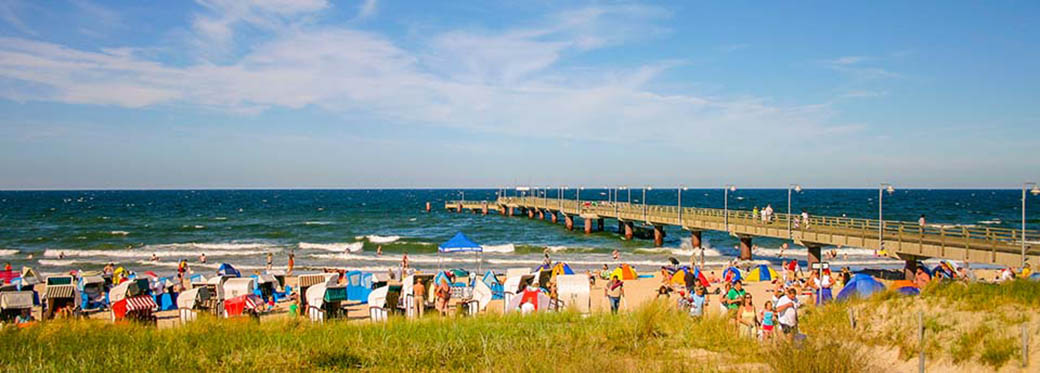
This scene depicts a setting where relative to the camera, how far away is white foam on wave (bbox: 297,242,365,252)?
42031 mm

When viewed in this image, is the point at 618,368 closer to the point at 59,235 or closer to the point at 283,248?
the point at 283,248

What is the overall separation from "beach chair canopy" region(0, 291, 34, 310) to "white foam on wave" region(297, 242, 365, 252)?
26.6 m

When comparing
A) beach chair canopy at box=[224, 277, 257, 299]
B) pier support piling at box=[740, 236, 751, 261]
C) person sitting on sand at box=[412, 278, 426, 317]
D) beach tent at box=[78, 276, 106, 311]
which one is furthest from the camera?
pier support piling at box=[740, 236, 751, 261]

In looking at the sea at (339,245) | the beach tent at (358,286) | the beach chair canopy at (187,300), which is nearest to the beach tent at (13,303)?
the beach chair canopy at (187,300)

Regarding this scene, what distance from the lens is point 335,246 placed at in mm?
43438

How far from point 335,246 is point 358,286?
83.7ft

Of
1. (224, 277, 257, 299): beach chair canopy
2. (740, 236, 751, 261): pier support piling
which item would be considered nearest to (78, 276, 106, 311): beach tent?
(224, 277, 257, 299): beach chair canopy

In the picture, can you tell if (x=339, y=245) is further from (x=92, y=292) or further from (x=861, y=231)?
(x=861, y=231)

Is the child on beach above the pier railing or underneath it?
underneath

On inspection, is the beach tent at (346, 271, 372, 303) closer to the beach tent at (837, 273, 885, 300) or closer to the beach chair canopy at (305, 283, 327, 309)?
the beach chair canopy at (305, 283, 327, 309)

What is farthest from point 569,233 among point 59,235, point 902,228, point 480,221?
point 59,235

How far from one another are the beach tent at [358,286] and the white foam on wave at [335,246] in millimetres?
22034

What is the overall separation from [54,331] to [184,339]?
191 centimetres

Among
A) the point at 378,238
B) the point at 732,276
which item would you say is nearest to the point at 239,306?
the point at 732,276
